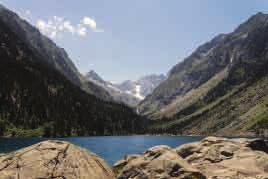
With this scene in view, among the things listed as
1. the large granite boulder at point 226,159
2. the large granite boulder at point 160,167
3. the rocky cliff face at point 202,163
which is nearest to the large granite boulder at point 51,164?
the large granite boulder at point 160,167

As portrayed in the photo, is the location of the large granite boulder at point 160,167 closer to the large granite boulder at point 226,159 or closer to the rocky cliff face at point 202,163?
the rocky cliff face at point 202,163

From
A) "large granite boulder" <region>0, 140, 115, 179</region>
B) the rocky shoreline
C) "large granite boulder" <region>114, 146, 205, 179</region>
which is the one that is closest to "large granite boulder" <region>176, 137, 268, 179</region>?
the rocky shoreline

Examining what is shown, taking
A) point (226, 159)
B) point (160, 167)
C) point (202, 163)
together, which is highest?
point (226, 159)

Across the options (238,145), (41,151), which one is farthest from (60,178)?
(238,145)

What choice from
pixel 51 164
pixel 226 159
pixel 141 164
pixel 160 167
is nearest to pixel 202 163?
pixel 226 159

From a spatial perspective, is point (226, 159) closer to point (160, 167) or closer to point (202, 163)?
point (202, 163)

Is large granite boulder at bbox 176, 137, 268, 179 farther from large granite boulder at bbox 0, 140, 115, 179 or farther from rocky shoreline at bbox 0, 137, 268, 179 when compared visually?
large granite boulder at bbox 0, 140, 115, 179

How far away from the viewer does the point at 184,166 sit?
23.7m

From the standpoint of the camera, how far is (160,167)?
78.0ft

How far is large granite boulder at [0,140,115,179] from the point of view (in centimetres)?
2073

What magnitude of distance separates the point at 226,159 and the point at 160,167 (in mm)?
6818

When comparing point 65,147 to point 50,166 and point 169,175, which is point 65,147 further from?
point 169,175

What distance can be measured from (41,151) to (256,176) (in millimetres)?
14224

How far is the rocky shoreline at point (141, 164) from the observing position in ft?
69.2
